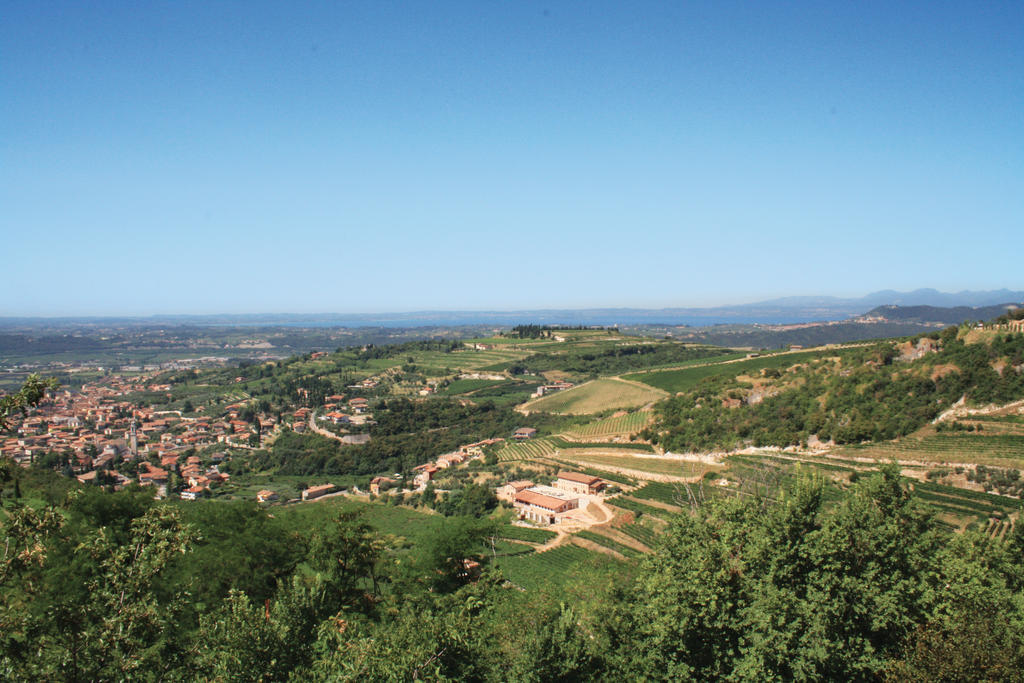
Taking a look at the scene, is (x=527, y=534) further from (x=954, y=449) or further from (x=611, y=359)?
(x=611, y=359)

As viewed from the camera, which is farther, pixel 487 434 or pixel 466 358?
pixel 466 358

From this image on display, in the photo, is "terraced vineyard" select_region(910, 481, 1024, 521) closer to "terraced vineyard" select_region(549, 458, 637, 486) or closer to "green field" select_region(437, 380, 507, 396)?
"terraced vineyard" select_region(549, 458, 637, 486)

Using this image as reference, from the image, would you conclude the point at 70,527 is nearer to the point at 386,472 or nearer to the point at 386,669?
the point at 386,669

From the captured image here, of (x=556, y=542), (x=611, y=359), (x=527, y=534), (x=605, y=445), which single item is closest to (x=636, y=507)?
(x=556, y=542)

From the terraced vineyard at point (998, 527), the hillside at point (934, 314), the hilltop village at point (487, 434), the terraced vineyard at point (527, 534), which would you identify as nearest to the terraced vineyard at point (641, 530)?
the hilltop village at point (487, 434)

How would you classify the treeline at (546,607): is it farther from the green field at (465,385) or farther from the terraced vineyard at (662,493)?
the green field at (465,385)

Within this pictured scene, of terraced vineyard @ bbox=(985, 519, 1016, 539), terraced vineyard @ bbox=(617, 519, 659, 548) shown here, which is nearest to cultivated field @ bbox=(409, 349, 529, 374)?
terraced vineyard @ bbox=(617, 519, 659, 548)

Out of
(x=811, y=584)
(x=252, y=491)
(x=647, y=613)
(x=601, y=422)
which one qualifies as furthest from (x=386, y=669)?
Answer: (x=601, y=422)
